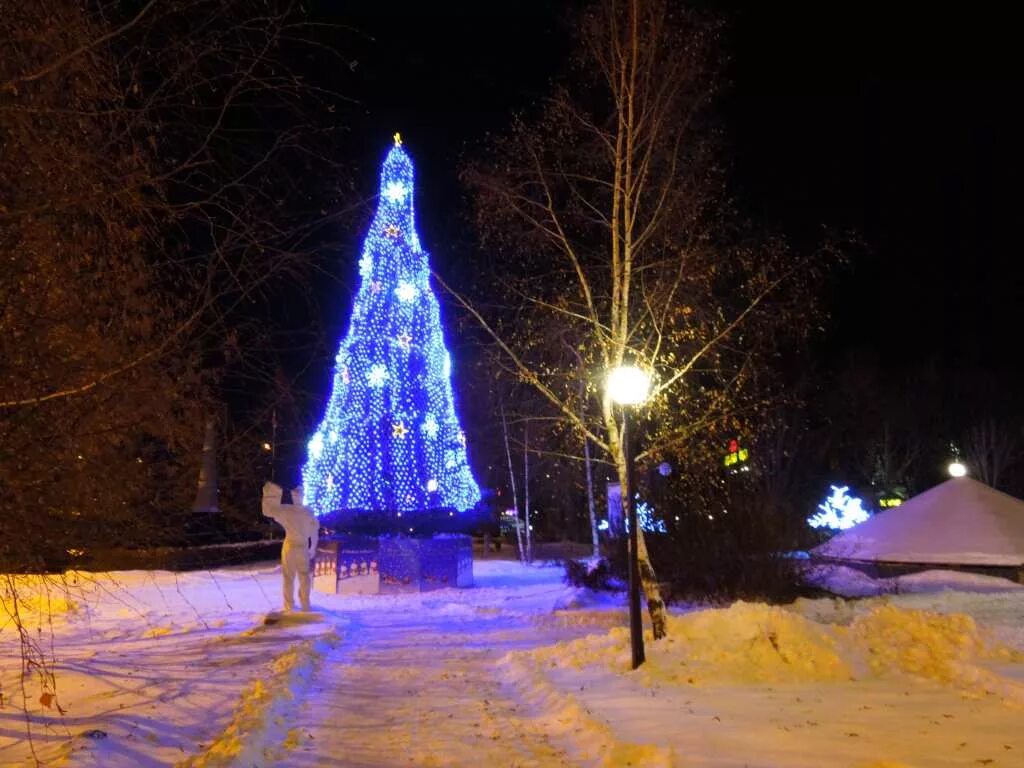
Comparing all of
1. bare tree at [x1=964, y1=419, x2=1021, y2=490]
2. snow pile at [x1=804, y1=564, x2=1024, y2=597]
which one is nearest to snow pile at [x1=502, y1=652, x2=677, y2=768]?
snow pile at [x1=804, y1=564, x2=1024, y2=597]

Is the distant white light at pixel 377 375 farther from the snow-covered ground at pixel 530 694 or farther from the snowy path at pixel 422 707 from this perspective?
the snowy path at pixel 422 707

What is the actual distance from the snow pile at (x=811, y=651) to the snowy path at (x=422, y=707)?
5.46 feet

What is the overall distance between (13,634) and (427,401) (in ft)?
38.6

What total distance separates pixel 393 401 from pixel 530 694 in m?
14.3

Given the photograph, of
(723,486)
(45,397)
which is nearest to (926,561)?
(723,486)

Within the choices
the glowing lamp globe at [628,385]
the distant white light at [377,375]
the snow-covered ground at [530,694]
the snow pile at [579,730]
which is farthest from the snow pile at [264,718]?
the distant white light at [377,375]

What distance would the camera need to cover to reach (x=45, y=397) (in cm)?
488

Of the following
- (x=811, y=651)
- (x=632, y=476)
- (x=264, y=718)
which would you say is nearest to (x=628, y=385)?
(x=632, y=476)

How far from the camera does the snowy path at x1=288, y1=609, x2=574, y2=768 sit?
7555 mm

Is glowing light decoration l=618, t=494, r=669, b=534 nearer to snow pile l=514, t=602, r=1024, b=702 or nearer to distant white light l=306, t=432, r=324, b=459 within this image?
snow pile l=514, t=602, r=1024, b=702

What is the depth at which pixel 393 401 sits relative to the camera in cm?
2359

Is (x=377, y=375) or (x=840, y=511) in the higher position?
(x=377, y=375)

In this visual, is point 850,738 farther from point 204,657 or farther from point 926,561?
point 926,561

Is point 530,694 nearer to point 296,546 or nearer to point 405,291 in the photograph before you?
point 296,546
